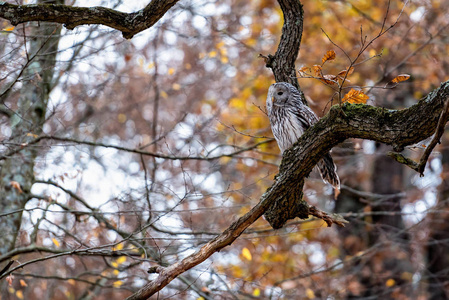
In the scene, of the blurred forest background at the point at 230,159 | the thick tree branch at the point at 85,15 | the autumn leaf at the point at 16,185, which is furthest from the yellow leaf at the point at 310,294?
the thick tree branch at the point at 85,15

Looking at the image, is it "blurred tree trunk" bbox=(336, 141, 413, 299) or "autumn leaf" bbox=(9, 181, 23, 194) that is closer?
"autumn leaf" bbox=(9, 181, 23, 194)

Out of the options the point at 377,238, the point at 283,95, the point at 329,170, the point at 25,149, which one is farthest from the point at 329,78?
the point at 377,238

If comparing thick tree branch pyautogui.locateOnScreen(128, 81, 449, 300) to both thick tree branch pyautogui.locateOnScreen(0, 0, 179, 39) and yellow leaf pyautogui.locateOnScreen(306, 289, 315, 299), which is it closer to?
thick tree branch pyautogui.locateOnScreen(0, 0, 179, 39)

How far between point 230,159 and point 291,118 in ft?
14.4

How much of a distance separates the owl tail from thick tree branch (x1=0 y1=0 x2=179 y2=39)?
2906 mm

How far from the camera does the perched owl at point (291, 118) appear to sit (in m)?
6.52

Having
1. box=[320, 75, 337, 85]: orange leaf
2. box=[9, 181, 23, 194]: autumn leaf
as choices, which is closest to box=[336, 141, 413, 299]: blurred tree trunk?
box=[9, 181, 23, 194]: autumn leaf

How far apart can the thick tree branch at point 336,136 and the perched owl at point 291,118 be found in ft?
4.68

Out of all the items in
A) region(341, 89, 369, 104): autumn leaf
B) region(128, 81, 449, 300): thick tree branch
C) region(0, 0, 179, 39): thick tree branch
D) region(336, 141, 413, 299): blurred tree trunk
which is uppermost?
region(336, 141, 413, 299): blurred tree trunk

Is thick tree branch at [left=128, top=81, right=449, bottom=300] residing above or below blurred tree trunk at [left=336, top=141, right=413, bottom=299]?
below

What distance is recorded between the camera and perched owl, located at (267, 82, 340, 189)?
6520mm

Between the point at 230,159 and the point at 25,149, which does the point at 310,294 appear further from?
the point at 25,149

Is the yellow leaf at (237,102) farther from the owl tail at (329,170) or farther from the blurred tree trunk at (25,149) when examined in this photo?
the owl tail at (329,170)

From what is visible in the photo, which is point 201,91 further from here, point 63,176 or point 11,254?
point 11,254
